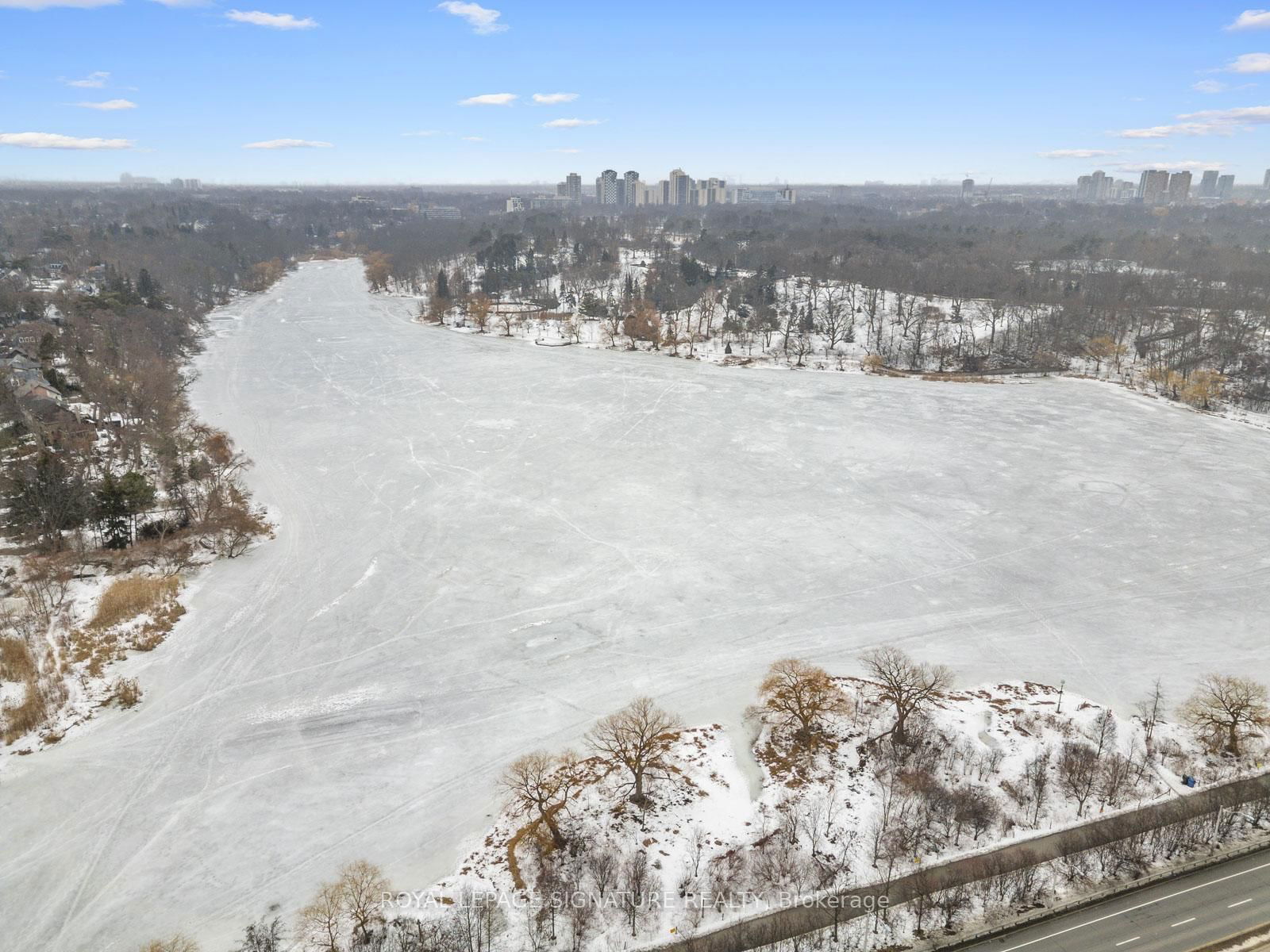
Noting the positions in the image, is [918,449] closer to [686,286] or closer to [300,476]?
[300,476]

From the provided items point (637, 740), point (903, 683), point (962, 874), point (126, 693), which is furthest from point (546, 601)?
point (962, 874)

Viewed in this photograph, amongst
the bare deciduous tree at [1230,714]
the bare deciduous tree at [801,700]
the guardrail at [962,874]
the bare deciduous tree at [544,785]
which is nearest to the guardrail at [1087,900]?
the guardrail at [962,874]

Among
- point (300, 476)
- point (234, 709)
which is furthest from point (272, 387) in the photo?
point (234, 709)

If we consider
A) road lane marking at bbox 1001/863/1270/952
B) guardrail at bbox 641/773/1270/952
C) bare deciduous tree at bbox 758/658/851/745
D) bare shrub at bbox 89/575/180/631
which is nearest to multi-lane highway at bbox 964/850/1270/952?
road lane marking at bbox 1001/863/1270/952

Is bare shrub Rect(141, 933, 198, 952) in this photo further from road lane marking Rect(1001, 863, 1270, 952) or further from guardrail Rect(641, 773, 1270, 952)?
road lane marking Rect(1001, 863, 1270, 952)

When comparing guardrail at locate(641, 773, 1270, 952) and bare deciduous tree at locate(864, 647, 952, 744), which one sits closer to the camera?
guardrail at locate(641, 773, 1270, 952)
